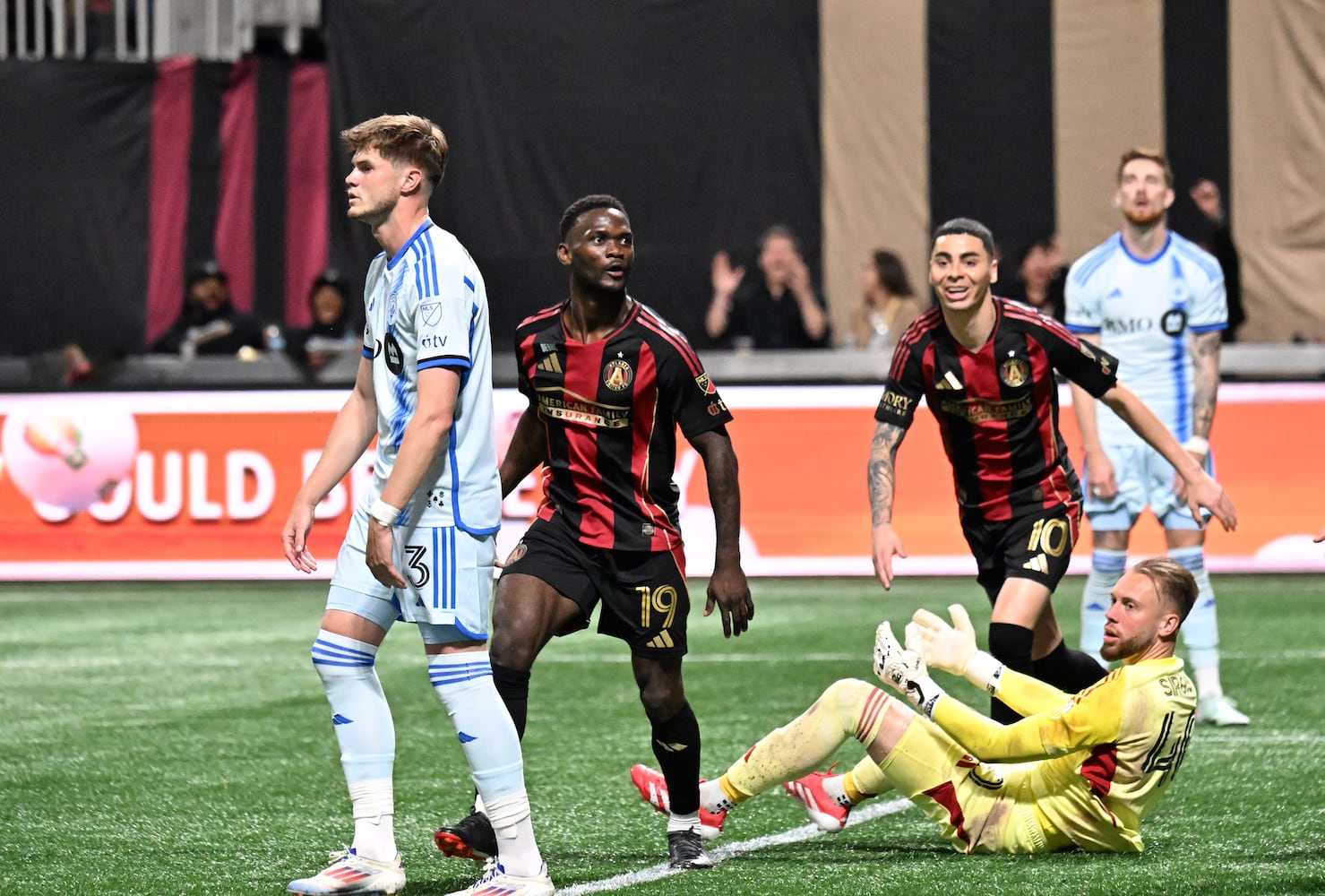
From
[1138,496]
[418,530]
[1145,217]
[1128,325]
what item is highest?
[1145,217]

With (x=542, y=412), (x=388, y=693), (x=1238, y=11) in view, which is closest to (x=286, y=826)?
(x=542, y=412)

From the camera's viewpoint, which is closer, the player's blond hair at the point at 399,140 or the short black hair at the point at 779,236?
the player's blond hair at the point at 399,140

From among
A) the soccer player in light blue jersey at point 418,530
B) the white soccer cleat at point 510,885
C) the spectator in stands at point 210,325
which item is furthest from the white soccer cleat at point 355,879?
the spectator in stands at point 210,325

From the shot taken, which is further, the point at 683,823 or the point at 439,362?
the point at 683,823

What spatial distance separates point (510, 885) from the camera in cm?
511

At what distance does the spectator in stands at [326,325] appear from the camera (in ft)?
48.3

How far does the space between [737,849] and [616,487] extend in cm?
117

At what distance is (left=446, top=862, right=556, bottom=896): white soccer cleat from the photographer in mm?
5082

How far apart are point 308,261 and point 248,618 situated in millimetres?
6268

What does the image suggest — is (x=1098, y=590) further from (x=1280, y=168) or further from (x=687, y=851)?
(x=1280, y=168)

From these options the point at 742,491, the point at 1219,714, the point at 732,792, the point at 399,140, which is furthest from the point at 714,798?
the point at 742,491

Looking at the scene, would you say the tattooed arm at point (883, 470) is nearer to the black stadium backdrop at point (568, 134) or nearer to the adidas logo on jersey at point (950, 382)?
the adidas logo on jersey at point (950, 382)

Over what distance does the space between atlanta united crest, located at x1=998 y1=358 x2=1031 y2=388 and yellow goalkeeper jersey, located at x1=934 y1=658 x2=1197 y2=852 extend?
4.20ft

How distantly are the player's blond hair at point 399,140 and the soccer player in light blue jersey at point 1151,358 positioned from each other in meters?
4.32
